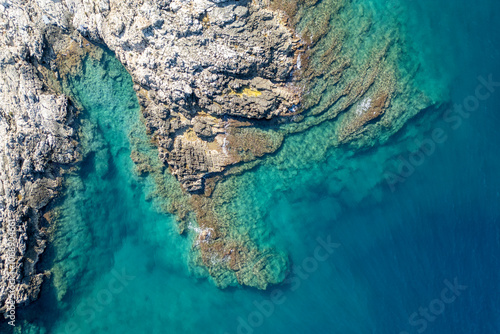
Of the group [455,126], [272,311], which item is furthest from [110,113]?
[455,126]

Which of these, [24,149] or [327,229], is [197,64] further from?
[327,229]

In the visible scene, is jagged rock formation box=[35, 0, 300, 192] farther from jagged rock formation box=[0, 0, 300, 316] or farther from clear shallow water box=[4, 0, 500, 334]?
clear shallow water box=[4, 0, 500, 334]

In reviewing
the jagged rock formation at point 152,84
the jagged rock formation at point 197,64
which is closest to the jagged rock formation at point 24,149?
the jagged rock formation at point 152,84

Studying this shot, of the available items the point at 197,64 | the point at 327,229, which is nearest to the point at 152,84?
the point at 197,64

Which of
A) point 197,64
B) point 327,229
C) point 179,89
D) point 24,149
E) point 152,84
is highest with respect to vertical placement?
point 197,64

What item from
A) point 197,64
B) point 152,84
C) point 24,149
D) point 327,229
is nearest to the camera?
point 197,64

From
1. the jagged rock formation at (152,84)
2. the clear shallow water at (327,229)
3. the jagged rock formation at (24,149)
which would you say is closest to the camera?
the jagged rock formation at (152,84)

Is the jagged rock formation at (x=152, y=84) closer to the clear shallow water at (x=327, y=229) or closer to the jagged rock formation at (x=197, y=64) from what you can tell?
the jagged rock formation at (x=197, y=64)

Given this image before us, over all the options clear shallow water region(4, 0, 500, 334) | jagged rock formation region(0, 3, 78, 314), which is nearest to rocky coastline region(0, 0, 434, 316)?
jagged rock formation region(0, 3, 78, 314)

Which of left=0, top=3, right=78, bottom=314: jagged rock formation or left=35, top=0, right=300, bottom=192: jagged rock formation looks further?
left=0, top=3, right=78, bottom=314: jagged rock formation
